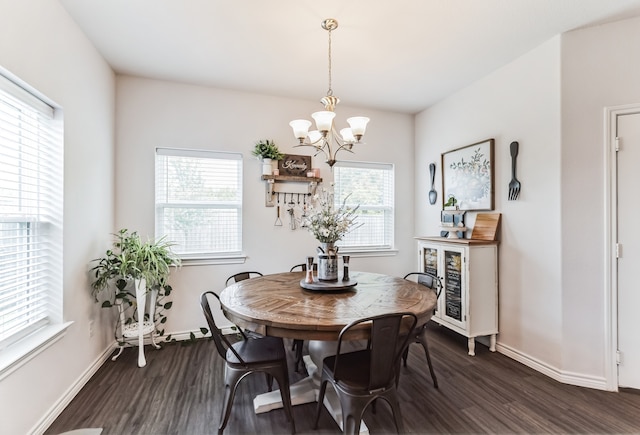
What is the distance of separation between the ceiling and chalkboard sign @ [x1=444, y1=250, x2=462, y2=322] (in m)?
1.91

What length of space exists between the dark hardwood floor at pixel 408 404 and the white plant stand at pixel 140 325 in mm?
168

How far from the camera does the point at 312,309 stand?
5.68 feet

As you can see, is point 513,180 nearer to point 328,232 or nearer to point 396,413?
point 328,232

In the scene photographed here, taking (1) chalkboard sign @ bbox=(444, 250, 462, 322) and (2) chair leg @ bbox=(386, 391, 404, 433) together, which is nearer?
(2) chair leg @ bbox=(386, 391, 404, 433)

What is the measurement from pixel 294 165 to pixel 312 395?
8.03 ft

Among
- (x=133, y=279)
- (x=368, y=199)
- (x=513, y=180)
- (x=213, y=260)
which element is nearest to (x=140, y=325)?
(x=133, y=279)

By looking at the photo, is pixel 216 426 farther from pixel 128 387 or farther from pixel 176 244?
pixel 176 244

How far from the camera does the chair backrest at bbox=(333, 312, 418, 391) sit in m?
1.45

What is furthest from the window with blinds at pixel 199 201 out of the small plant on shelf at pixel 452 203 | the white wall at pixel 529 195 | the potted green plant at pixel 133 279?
the white wall at pixel 529 195

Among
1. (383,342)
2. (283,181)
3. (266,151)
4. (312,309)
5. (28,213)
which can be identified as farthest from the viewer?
(283,181)

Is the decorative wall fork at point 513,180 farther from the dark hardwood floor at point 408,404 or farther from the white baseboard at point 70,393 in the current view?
the white baseboard at point 70,393

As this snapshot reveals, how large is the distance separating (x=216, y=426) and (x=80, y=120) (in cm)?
248

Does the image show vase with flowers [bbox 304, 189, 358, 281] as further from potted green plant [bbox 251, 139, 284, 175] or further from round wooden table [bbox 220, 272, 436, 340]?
potted green plant [bbox 251, 139, 284, 175]

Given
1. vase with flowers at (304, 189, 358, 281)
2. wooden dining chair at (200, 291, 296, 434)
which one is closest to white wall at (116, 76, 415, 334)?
vase with flowers at (304, 189, 358, 281)
